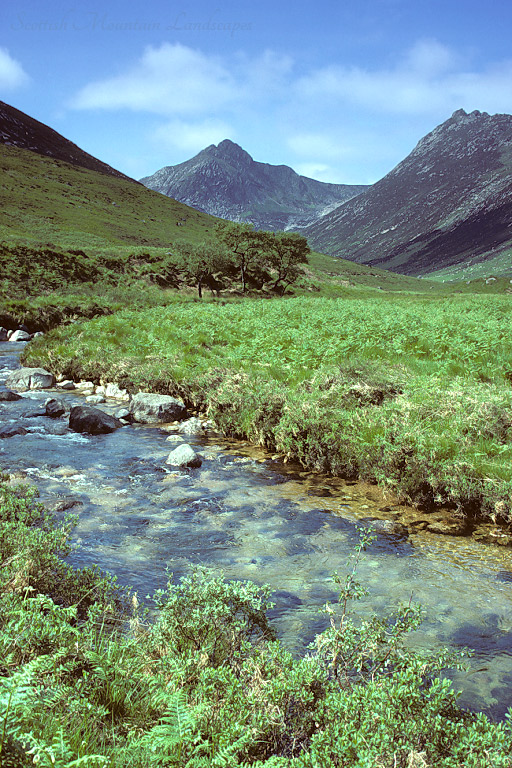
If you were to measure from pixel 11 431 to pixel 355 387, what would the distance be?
936cm

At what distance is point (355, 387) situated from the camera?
38.3 feet

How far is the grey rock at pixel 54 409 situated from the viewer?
48.2 feet

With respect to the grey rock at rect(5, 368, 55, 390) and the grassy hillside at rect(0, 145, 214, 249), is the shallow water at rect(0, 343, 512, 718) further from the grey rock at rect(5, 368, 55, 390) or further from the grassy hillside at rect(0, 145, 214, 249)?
the grassy hillside at rect(0, 145, 214, 249)

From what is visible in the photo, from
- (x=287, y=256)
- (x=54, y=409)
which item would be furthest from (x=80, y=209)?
(x=54, y=409)

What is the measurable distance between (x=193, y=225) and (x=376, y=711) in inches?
6663

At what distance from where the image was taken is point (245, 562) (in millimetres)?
6707

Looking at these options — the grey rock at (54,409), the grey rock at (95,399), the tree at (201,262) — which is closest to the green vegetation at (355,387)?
the grey rock at (95,399)

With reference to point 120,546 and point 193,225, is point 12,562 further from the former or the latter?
point 193,225

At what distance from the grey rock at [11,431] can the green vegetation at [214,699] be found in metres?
8.74

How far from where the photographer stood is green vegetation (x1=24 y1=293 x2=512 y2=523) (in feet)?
27.8

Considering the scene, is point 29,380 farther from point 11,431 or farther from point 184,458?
point 184,458

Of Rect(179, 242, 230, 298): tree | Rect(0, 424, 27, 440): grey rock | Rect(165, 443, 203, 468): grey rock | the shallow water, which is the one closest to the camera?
the shallow water

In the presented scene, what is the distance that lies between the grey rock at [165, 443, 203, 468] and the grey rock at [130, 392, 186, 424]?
4.02 meters

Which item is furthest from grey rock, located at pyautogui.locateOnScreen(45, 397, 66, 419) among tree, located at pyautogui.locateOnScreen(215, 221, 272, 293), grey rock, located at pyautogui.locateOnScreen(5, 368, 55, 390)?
tree, located at pyautogui.locateOnScreen(215, 221, 272, 293)
